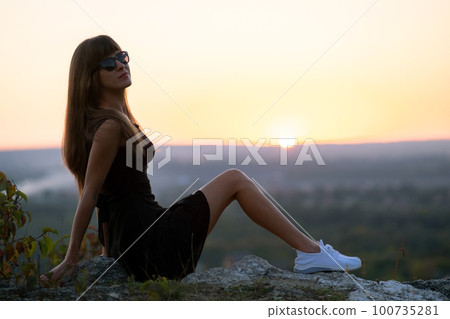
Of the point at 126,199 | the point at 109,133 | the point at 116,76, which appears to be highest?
the point at 116,76

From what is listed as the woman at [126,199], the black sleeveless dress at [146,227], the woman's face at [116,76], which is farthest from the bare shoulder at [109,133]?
the woman's face at [116,76]

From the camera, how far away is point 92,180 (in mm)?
3605

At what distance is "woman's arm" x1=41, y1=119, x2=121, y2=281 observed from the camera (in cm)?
352

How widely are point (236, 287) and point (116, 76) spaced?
5.66 feet

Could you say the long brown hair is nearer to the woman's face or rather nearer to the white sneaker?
the woman's face

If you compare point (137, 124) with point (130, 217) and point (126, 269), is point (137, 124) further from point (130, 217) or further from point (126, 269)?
point (126, 269)

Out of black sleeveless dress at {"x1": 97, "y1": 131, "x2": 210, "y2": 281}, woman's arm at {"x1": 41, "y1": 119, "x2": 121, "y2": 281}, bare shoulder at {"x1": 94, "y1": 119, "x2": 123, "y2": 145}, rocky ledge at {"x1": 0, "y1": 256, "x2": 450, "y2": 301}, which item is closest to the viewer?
rocky ledge at {"x1": 0, "y1": 256, "x2": 450, "y2": 301}

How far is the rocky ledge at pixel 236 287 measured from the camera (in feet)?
10.6

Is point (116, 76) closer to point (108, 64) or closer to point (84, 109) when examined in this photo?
point (108, 64)

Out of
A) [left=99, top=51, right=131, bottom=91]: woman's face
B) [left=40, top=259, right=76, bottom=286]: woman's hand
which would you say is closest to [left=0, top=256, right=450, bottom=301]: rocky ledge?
[left=40, top=259, right=76, bottom=286]: woman's hand

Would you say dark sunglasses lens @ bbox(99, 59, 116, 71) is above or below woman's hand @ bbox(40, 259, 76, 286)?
above

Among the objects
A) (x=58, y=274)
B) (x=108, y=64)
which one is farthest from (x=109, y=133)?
(x=58, y=274)

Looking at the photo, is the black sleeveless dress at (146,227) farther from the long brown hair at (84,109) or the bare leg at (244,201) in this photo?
the long brown hair at (84,109)

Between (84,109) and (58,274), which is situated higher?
(84,109)
